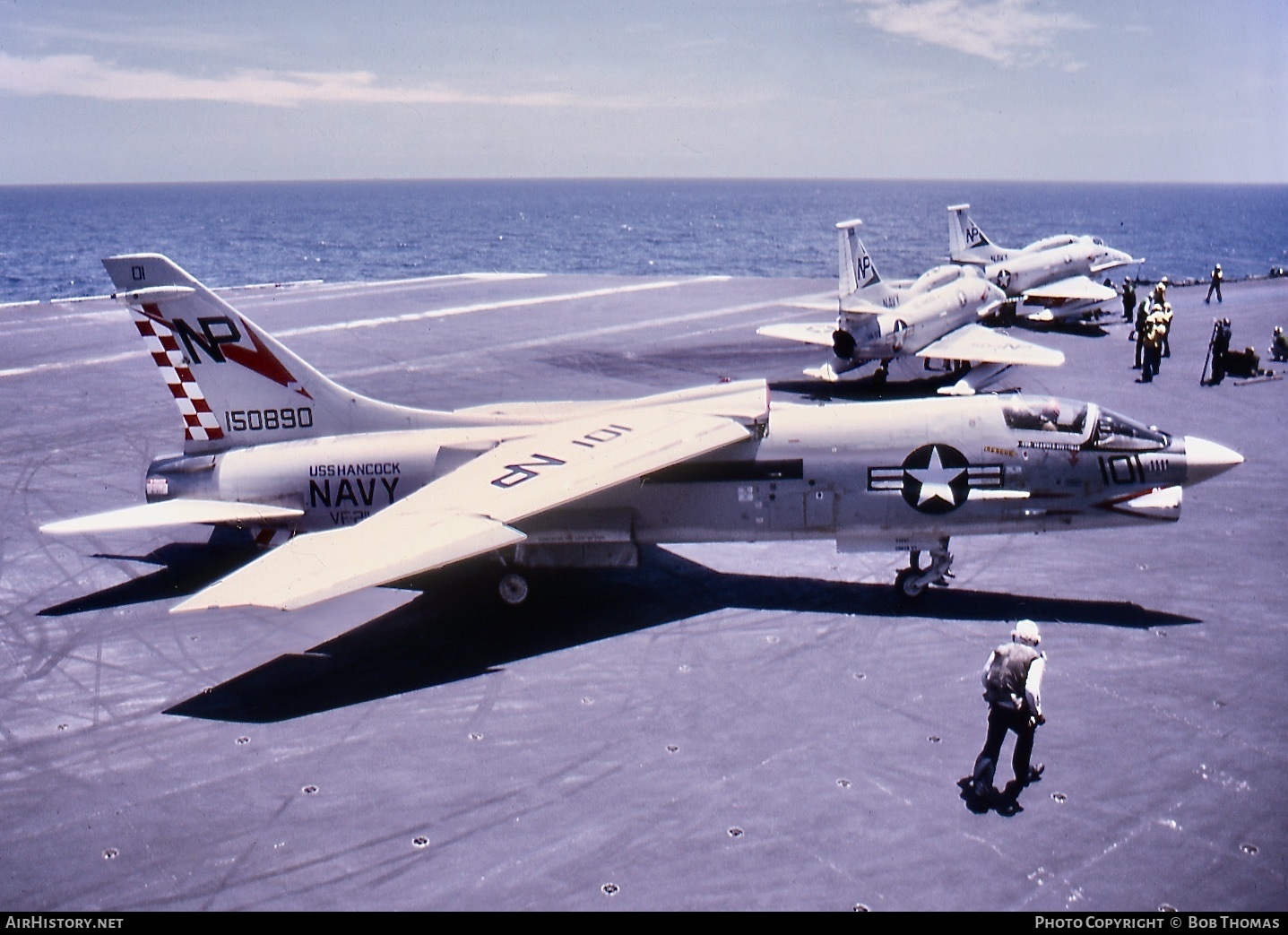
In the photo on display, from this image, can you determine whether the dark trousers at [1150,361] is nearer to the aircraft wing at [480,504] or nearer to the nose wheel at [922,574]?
the nose wheel at [922,574]

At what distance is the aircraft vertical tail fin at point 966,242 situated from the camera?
49.0 meters

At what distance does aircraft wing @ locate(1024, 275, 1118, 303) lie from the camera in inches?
1742

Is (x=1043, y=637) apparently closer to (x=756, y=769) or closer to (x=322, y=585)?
(x=756, y=769)

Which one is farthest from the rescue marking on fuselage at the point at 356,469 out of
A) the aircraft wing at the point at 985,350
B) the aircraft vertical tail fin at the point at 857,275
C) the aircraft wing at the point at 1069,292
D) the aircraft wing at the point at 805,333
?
the aircraft wing at the point at 1069,292

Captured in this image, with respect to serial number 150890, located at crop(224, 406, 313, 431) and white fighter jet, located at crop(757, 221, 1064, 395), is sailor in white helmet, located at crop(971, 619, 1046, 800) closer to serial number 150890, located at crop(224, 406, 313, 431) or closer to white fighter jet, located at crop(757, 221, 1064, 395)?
serial number 150890, located at crop(224, 406, 313, 431)

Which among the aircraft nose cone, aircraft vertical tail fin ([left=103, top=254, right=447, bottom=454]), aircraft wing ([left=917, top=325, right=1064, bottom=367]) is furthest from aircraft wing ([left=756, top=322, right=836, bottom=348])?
aircraft vertical tail fin ([left=103, top=254, right=447, bottom=454])

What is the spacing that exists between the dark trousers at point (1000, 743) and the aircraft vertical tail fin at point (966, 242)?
43.2 m

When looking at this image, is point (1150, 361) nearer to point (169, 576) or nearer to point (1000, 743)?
point (1000, 743)

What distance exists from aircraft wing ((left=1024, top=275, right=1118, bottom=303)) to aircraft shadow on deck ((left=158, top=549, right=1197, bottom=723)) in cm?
3336

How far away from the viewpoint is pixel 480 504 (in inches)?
541

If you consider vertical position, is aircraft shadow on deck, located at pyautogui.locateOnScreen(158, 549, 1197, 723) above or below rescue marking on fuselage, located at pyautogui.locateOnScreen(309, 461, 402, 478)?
below

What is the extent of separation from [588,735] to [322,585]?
382cm

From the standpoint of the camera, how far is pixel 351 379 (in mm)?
33969
